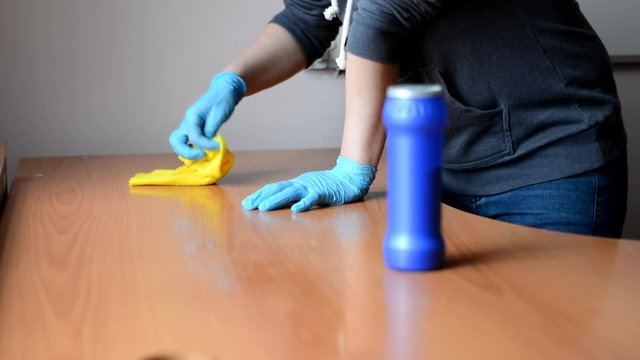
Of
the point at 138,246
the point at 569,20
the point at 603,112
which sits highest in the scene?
the point at 569,20

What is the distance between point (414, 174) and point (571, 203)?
0.50m

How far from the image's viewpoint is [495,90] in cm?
129

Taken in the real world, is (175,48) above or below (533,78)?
above

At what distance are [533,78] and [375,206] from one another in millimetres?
299

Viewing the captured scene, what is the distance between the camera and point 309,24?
1602mm

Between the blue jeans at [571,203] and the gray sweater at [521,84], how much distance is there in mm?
16

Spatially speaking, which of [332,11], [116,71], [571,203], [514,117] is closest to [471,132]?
[514,117]

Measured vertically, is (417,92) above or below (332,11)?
below

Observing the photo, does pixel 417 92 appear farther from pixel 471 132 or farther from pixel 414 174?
pixel 471 132

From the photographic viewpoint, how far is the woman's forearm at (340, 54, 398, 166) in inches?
47.9

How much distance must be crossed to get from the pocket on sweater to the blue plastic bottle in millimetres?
417

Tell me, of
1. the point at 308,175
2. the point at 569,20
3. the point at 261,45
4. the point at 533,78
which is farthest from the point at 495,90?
the point at 261,45

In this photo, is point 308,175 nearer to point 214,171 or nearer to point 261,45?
point 214,171

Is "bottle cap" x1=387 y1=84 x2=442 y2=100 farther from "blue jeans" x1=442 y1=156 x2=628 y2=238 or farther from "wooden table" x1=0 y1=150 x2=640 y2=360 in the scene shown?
"blue jeans" x1=442 y1=156 x2=628 y2=238
